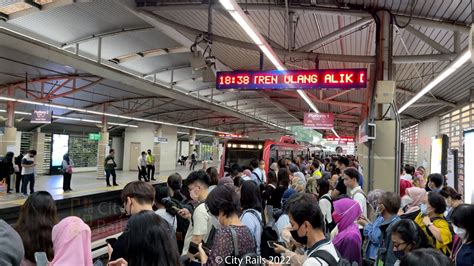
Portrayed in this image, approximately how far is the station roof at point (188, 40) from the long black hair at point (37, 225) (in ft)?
15.8

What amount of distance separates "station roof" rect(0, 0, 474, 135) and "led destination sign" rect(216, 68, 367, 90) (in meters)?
0.69

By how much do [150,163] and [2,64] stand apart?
32.1 feet

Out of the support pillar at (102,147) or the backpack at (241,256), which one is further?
the support pillar at (102,147)

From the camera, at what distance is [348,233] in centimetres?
316

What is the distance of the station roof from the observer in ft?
22.5

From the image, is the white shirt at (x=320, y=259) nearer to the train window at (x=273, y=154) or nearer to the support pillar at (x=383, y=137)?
the support pillar at (x=383, y=137)

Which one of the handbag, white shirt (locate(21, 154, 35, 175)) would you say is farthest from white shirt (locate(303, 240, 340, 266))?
the handbag

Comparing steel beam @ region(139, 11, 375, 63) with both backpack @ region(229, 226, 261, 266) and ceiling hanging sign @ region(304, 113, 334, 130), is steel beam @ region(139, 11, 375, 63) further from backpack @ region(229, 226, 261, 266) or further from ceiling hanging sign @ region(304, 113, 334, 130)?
ceiling hanging sign @ region(304, 113, 334, 130)

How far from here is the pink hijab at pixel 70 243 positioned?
7.77ft

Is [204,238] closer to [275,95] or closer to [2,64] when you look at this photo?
[2,64]

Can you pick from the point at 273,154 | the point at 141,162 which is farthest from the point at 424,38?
the point at 141,162

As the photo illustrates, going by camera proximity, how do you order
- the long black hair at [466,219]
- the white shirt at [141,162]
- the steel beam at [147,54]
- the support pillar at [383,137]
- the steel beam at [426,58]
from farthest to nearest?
the white shirt at [141,162] < the steel beam at [147,54] < the steel beam at [426,58] < the support pillar at [383,137] < the long black hair at [466,219]

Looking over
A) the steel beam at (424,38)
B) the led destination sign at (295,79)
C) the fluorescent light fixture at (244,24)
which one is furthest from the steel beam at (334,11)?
the fluorescent light fixture at (244,24)

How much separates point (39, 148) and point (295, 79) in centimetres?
1849
